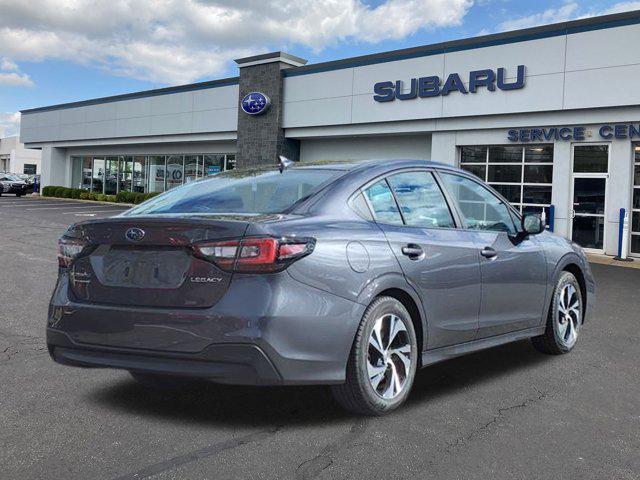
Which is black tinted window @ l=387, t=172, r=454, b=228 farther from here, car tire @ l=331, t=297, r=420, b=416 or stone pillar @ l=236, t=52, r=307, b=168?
stone pillar @ l=236, t=52, r=307, b=168

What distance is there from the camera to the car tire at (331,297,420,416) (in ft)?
12.1

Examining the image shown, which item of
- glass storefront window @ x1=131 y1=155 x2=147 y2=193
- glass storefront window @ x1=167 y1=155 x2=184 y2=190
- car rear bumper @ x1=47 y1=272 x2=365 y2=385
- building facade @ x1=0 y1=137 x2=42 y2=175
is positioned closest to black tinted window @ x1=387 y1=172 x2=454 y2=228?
car rear bumper @ x1=47 y1=272 x2=365 y2=385

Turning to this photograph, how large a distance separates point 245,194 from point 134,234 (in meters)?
0.86

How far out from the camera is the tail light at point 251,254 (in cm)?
337

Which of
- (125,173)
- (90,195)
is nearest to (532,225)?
(125,173)

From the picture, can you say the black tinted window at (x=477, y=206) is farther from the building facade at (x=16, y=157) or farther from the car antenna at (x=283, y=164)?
the building facade at (x=16, y=157)

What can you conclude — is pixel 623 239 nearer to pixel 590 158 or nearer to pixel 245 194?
pixel 590 158

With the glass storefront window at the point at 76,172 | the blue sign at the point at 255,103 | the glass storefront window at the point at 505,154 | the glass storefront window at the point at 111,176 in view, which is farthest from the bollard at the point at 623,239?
the glass storefront window at the point at 76,172

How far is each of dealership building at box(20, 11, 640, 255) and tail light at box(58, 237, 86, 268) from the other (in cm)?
1493

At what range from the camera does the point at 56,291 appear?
3.96m

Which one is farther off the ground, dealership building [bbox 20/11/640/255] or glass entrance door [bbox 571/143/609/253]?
dealership building [bbox 20/11/640/255]

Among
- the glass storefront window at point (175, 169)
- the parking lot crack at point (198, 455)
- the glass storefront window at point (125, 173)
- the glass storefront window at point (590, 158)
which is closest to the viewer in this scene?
the parking lot crack at point (198, 455)

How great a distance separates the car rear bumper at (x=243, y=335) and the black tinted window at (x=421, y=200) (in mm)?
980

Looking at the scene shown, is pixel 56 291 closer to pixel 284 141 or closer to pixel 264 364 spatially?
pixel 264 364
